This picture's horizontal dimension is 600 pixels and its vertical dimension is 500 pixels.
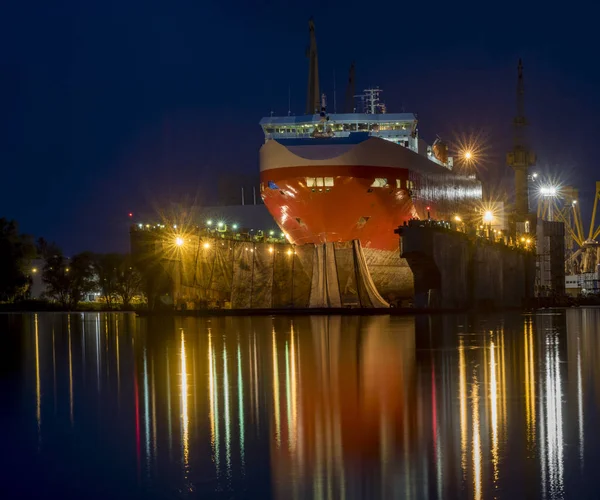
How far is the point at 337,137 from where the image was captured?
54.3 m

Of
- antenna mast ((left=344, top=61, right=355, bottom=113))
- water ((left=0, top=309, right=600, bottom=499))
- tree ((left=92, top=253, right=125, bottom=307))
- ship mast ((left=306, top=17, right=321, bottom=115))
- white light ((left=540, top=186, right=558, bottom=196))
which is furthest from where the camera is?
white light ((left=540, top=186, right=558, bottom=196))

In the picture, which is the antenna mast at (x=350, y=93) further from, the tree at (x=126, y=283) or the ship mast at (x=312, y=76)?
the tree at (x=126, y=283)

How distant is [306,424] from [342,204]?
3944 centimetres

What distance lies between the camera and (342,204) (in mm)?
52250

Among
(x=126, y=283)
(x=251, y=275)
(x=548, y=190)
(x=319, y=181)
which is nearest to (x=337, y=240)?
(x=319, y=181)

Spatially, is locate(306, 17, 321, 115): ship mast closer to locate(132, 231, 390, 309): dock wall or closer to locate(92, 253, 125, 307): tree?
locate(132, 231, 390, 309): dock wall

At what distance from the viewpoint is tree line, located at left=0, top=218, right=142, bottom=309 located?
90.1 meters

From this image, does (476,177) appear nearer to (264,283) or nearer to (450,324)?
(264,283)

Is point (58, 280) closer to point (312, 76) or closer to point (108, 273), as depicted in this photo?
point (108, 273)

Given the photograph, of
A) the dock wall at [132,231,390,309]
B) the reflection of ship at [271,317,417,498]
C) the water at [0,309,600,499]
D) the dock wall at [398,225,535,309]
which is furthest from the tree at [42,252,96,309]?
the reflection of ship at [271,317,417,498]

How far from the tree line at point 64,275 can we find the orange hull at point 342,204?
3903cm

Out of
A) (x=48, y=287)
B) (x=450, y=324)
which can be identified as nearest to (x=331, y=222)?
(x=450, y=324)

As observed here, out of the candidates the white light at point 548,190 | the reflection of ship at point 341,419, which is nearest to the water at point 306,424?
the reflection of ship at point 341,419

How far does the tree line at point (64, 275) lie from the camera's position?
90125 mm
